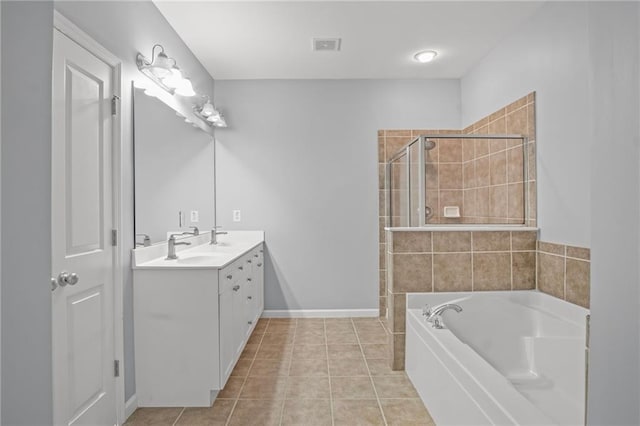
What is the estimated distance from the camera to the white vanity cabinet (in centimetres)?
214

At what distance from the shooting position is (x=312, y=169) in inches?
156

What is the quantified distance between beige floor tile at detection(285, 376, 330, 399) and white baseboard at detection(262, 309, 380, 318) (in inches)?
55.1

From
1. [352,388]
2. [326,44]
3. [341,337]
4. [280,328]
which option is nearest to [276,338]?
[280,328]

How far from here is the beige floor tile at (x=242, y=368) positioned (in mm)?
2623

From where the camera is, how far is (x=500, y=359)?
2268mm

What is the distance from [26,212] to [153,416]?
2163 mm

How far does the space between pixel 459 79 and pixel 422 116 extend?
572mm

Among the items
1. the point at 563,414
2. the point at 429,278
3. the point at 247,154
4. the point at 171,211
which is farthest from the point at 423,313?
the point at 247,154

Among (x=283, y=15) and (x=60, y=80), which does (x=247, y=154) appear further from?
(x=60, y=80)

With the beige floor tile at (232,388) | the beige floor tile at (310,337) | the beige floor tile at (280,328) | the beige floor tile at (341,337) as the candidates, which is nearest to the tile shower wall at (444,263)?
the beige floor tile at (341,337)

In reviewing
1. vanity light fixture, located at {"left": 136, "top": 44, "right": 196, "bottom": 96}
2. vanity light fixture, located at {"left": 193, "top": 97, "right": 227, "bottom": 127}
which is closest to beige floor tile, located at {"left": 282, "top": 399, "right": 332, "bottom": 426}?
vanity light fixture, located at {"left": 136, "top": 44, "right": 196, "bottom": 96}

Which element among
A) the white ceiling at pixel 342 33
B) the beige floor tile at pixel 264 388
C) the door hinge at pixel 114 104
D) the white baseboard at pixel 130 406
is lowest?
the beige floor tile at pixel 264 388

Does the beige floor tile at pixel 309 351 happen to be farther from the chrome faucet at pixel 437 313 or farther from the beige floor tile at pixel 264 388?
the chrome faucet at pixel 437 313

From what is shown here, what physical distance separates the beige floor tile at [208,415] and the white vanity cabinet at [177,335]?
42 millimetres
